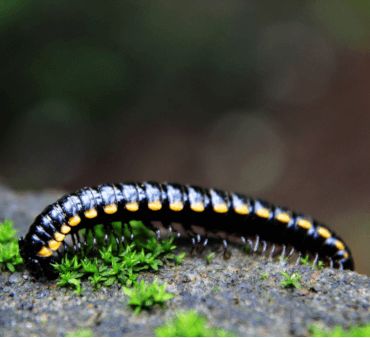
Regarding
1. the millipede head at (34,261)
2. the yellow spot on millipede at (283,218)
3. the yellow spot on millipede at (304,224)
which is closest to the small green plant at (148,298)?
the millipede head at (34,261)

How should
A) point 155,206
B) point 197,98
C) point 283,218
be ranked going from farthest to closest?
point 197,98
point 283,218
point 155,206

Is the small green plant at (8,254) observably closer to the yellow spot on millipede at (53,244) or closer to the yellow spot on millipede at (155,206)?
the yellow spot on millipede at (53,244)

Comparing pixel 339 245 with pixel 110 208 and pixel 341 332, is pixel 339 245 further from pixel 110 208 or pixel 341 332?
pixel 110 208

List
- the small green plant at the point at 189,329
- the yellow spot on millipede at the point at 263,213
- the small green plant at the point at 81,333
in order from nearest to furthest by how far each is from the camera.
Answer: the small green plant at the point at 189,329 < the small green plant at the point at 81,333 < the yellow spot on millipede at the point at 263,213

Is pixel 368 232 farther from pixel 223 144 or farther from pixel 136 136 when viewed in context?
pixel 136 136

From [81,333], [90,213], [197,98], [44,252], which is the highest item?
[197,98]

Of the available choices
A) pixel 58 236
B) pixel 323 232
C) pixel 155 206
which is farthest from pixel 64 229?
pixel 323 232

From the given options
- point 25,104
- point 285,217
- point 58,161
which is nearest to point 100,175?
point 58,161
